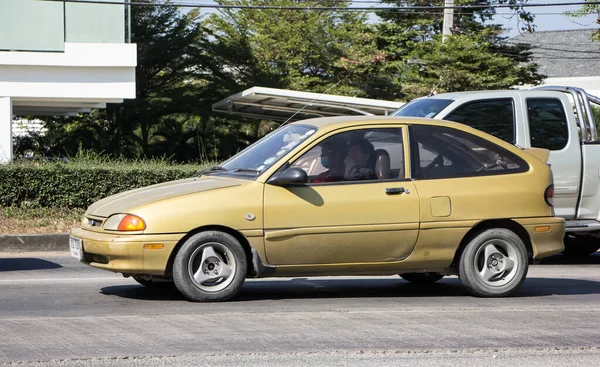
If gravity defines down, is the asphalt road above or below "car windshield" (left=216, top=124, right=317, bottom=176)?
below

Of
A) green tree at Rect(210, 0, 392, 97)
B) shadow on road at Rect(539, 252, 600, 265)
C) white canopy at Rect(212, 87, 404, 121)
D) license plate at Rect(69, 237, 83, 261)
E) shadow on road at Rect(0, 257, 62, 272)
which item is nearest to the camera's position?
license plate at Rect(69, 237, 83, 261)

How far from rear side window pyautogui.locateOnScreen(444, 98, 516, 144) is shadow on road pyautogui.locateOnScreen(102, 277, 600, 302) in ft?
6.94

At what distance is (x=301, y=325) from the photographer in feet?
22.6

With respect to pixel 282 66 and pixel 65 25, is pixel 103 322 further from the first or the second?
pixel 282 66

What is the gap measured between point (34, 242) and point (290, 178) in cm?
703

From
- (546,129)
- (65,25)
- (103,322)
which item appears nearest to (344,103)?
(65,25)

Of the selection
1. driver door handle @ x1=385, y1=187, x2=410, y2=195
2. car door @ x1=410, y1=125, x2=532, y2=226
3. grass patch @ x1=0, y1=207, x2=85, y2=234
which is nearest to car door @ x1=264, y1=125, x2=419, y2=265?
driver door handle @ x1=385, y1=187, x2=410, y2=195

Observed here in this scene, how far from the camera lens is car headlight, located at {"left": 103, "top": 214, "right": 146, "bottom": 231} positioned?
753cm

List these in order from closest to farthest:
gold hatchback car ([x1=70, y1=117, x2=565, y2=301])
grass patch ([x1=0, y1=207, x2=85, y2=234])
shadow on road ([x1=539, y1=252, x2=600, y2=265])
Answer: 1. gold hatchback car ([x1=70, y1=117, x2=565, y2=301])
2. shadow on road ([x1=539, y1=252, x2=600, y2=265])
3. grass patch ([x1=0, y1=207, x2=85, y2=234])

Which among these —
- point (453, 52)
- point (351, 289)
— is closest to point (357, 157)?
point (351, 289)

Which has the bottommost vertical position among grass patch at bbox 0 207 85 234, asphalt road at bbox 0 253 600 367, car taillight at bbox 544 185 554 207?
asphalt road at bbox 0 253 600 367

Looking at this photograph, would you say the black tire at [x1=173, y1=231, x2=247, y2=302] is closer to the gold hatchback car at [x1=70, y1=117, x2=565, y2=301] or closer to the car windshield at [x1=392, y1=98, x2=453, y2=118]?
the gold hatchback car at [x1=70, y1=117, x2=565, y2=301]

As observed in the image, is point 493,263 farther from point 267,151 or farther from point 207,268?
point 207,268

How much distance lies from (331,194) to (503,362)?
2.54 meters
